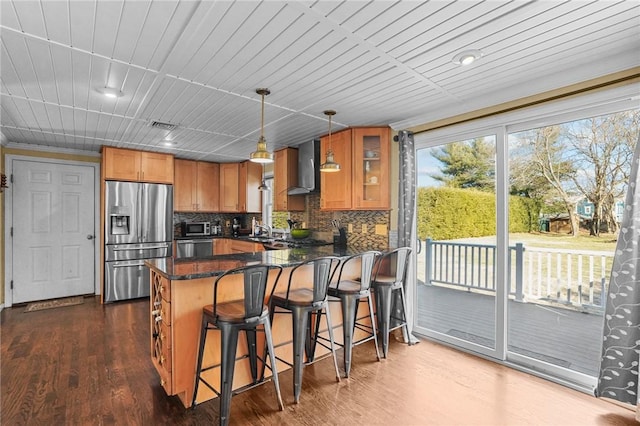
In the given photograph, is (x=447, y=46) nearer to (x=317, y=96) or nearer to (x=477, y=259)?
(x=317, y=96)

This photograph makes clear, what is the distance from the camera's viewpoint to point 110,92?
2.79 metres

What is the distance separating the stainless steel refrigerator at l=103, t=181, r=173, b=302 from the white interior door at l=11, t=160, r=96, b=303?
0.68 meters

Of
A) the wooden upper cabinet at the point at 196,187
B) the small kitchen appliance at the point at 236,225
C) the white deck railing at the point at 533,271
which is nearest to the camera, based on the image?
the white deck railing at the point at 533,271

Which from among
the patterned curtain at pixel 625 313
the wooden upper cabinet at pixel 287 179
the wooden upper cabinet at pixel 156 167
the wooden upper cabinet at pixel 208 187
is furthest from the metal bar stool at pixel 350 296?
the wooden upper cabinet at pixel 208 187

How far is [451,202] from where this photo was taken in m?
3.49

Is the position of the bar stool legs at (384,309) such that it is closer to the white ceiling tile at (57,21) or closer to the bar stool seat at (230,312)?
the bar stool seat at (230,312)

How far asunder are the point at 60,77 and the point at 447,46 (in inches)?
112

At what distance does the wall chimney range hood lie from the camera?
15.0 ft

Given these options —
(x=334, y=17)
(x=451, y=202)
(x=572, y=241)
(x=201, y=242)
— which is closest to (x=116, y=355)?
(x=201, y=242)

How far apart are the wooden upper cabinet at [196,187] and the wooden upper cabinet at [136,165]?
457 mm

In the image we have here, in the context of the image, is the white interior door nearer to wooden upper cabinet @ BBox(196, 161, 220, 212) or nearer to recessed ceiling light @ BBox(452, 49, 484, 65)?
wooden upper cabinet @ BBox(196, 161, 220, 212)

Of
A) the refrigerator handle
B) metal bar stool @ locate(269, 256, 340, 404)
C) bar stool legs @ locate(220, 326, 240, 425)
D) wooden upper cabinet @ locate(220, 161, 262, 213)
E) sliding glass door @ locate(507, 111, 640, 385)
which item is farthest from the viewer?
wooden upper cabinet @ locate(220, 161, 262, 213)

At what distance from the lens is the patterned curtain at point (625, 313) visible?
6.86ft

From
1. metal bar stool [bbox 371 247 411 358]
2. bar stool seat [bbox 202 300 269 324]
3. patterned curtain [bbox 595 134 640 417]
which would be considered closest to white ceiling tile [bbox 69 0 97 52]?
bar stool seat [bbox 202 300 269 324]
